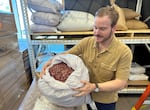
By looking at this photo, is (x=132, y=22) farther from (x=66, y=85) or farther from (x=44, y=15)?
(x=66, y=85)

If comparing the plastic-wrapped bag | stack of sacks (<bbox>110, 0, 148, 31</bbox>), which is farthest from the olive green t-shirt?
stack of sacks (<bbox>110, 0, 148, 31</bbox>)

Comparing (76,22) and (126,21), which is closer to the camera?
(76,22)

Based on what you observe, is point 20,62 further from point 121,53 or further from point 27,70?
point 121,53

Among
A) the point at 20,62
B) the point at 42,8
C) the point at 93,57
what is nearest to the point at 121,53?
the point at 93,57

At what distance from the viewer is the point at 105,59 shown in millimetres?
1017

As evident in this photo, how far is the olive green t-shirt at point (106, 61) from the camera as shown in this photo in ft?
3.16

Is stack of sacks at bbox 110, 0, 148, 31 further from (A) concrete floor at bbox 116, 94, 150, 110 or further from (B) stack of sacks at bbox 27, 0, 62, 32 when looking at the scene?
(A) concrete floor at bbox 116, 94, 150, 110

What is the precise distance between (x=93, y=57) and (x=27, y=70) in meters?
1.32

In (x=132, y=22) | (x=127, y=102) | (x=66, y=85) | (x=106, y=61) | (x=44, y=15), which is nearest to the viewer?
(x=66, y=85)

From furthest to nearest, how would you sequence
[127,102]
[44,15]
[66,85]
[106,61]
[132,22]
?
[127,102] < [132,22] < [44,15] < [106,61] < [66,85]

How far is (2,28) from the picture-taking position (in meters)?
1.43

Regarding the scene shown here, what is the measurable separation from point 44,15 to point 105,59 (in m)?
0.91

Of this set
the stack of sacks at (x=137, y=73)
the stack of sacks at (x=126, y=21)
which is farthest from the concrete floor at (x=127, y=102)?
the stack of sacks at (x=126, y=21)

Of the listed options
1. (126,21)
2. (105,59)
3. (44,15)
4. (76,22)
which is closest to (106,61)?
(105,59)
